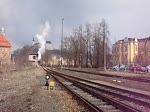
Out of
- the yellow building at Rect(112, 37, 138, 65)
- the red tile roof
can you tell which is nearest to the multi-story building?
the yellow building at Rect(112, 37, 138, 65)

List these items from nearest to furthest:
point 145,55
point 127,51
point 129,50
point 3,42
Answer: point 145,55 → point 129,50 → point 127,51 → point 3,42

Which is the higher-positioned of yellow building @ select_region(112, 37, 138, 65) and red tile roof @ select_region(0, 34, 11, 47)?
red tile roof @ select_region(0, 34, 11, 47)

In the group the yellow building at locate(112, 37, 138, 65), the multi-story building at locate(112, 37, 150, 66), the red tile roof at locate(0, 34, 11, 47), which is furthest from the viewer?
the red tile roof at locate(0, 34, 11, 47)

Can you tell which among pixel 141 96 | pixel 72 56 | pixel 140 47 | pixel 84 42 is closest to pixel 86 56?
pixel 84 42

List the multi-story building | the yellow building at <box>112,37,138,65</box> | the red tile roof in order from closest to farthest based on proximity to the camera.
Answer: the multi-story building, the yellow building at <box>112,37,138,65</box>, the red tile roof

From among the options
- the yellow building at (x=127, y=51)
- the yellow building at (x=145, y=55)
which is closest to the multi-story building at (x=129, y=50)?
the yellow building at (x=127, y=51)

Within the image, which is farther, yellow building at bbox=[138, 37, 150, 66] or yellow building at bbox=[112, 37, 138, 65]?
yellow building at bbox=[112, 37, 138, 65]

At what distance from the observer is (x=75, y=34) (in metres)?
81.4

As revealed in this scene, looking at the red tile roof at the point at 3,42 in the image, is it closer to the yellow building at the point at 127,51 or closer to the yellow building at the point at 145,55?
the yellow building at the point at 127,51

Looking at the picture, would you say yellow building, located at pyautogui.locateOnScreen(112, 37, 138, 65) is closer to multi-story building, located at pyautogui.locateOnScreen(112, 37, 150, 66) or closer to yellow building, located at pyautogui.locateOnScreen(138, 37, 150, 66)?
multi-story building, located at pyautogui.locateOnScreen(112, 37, 150, 66)

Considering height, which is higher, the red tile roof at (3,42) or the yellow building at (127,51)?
the red tile roof at (3,42)

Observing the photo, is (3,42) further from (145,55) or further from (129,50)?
(145,55)

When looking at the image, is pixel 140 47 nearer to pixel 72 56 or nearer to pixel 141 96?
pixel 72 56

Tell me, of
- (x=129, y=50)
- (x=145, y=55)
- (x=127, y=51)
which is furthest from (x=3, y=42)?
(x=145, y=55)
